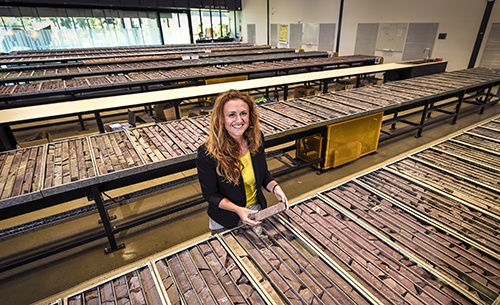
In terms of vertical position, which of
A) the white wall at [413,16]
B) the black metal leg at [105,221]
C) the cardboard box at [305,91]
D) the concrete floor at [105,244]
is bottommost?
the concrete floor at [105,244]

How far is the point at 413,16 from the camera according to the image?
8703 mm

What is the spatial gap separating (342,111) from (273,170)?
1327 mm

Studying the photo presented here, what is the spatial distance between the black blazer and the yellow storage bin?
2075mm

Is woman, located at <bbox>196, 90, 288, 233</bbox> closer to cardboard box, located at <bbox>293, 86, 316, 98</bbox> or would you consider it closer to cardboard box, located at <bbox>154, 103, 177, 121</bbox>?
cardboard box, located at <bbox>154, 103, 177, 121</bbox>

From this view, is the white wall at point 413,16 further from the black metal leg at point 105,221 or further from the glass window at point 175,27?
the black metal leg at point 105,221

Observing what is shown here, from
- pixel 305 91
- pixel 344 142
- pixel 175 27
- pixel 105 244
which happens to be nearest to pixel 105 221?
pixel 105 244

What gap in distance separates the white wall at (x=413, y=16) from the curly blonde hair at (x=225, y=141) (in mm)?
9291

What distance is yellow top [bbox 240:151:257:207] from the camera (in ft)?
5.40

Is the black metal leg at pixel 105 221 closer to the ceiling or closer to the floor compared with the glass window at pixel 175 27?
closer to the floor

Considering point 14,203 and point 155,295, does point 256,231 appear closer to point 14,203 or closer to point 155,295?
point 155,295

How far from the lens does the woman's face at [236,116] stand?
1476 mm

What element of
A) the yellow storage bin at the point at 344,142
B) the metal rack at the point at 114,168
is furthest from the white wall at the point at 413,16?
the metal rack at the point at 114,168

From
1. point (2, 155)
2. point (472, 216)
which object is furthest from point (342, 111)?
point (2, 155)

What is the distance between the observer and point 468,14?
7523 mm
